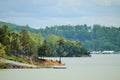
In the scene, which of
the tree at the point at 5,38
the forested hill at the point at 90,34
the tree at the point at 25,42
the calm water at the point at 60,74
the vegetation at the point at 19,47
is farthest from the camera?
the forested hill at the point at 90,34

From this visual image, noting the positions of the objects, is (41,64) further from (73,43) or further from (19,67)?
(73,43)

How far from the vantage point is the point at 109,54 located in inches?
2773

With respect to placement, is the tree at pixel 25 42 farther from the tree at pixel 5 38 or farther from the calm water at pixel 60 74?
the calm water at pixel 60 74

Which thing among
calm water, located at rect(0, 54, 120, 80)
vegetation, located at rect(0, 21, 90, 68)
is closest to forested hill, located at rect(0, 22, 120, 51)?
vegetation, located at rect(0, 21, 90, 68)

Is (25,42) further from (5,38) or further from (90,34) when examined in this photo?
(90,34)

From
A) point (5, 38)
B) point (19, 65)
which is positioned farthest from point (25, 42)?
point (19, 65)

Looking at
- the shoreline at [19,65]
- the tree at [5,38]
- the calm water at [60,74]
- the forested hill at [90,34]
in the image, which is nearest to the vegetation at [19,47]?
the tree at [5,38]

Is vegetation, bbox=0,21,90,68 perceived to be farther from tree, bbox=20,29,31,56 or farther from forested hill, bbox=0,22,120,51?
forested hill, bbox=0,22,120,51

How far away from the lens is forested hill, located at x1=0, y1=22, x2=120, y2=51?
240 ft

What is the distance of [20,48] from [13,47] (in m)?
0.65

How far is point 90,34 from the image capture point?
8344 cm

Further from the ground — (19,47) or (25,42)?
(25,42)

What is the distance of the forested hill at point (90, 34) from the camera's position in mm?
73250

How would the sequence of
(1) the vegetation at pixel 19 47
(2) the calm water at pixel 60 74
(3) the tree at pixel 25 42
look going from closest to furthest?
(2) the calm water at pixel 60 74, (1) the vegetation at pixel 19 47, (3) the tree at pixel 25 42
